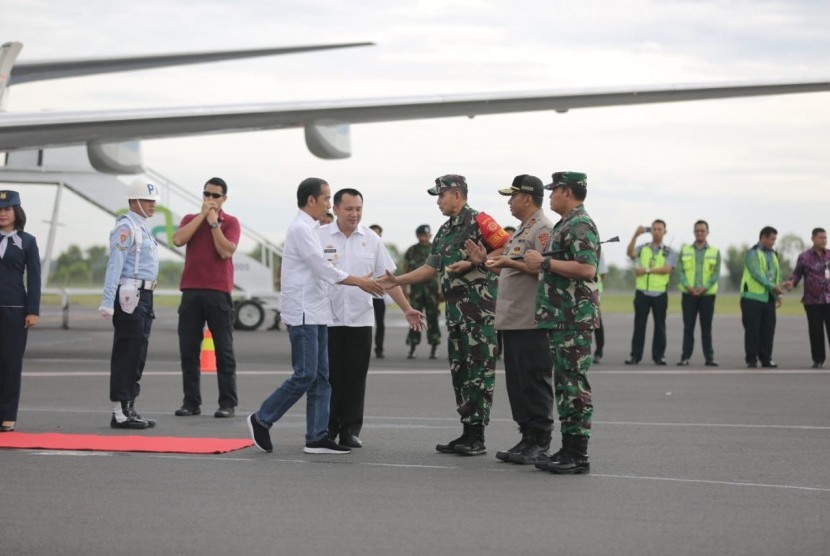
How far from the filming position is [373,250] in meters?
9.16

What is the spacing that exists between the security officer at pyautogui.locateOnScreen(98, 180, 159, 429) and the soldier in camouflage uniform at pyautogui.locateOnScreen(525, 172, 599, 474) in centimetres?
353

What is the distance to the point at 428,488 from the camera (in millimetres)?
6961

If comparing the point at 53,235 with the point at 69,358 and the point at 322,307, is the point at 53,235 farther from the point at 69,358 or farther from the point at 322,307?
the point at 322,307

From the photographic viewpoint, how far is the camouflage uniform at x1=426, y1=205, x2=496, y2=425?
841cm

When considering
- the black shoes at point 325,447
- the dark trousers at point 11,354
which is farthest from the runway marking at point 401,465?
the dark trousers at point 11,354

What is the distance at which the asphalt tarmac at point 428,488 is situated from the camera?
219 inches

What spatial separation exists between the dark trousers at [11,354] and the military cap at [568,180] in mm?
4187

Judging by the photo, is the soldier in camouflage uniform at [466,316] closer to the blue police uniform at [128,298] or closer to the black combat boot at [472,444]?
the black combat boot at [472,444]

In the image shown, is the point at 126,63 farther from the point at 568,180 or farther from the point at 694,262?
the point at 568,180

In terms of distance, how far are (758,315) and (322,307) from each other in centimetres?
1005

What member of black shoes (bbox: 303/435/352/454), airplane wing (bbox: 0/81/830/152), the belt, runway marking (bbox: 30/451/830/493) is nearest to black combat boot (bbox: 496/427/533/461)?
runway marking (bbox: 30/451/830/493)

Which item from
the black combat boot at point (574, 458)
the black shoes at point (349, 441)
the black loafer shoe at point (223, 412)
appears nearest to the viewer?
the black combat boot at point (574, 458)

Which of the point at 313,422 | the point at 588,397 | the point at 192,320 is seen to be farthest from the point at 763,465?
the point at 192,320

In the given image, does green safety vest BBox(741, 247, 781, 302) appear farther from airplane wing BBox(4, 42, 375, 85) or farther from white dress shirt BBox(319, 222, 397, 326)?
white dress shirt BBox(319, 222, 397, 326)
